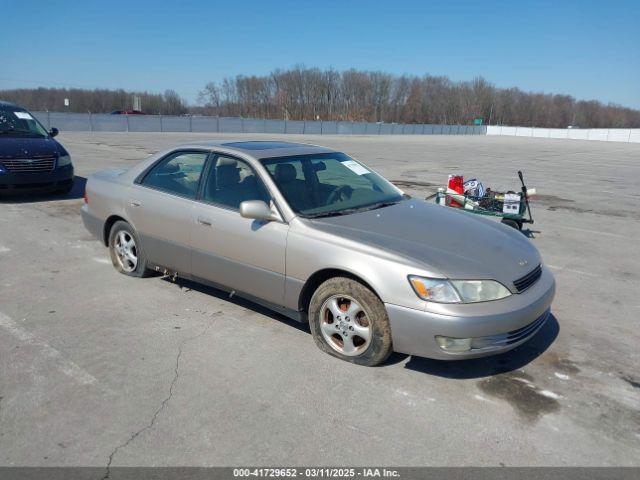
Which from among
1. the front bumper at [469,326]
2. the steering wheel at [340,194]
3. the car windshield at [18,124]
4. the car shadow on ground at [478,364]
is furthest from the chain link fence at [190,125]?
the front bumper at [469,326]

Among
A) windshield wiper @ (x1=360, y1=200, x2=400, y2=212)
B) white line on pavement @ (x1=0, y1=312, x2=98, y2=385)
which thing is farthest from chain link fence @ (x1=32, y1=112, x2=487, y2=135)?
windshield wiper @ (x1=360, y1=200, x2=400, y2=212)

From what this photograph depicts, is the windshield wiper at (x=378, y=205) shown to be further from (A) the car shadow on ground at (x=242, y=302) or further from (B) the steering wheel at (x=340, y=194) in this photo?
(A) the car shadow on ground at (x=242, y=302)

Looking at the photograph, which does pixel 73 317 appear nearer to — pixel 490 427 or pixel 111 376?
pixel 111 376

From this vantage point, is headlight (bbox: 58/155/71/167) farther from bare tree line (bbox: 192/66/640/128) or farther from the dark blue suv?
bare tree line (bbox: 192/66/640/128)

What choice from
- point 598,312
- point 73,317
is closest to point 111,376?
point 73,317

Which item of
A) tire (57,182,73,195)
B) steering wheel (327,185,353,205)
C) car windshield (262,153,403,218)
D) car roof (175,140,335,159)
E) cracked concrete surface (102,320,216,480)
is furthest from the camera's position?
tire (57,182,73,195)

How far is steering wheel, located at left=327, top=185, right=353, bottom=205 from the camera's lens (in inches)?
171

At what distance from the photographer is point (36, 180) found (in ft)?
30.3

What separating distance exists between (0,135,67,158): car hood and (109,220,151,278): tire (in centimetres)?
478

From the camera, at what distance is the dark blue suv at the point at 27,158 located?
8922 mm

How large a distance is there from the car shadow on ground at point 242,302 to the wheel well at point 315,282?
0.31 m

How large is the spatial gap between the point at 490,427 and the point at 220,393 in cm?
168

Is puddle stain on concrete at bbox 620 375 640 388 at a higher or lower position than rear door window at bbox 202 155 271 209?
lower

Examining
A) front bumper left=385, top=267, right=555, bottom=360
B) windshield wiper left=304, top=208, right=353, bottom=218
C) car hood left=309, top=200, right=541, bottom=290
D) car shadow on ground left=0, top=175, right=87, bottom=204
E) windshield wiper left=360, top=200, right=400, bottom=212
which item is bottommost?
car shadow on ground left=0, top=175, right=87, bottom=204
